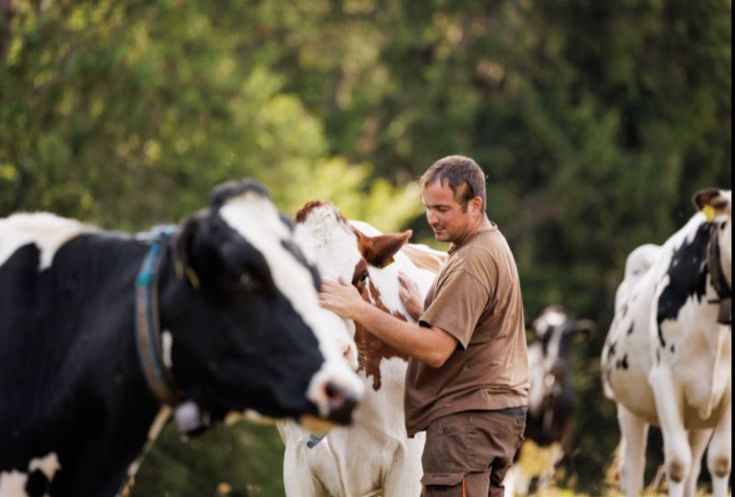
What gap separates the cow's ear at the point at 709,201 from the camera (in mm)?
9289

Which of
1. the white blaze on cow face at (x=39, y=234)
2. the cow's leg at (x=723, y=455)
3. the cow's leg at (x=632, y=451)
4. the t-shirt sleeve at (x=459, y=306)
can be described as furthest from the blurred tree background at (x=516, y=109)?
the white blaze on cow face at (x=39, y=234)

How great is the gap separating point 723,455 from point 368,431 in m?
3.30

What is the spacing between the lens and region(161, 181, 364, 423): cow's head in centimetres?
457

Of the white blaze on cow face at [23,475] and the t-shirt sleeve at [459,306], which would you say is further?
the t-shirt sleeve at [459,306]

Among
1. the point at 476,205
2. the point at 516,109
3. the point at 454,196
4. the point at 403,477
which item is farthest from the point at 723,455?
the point at 516,109

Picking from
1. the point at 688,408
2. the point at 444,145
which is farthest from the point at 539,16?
the point at 688,408

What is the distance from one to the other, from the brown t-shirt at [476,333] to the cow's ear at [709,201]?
301cm

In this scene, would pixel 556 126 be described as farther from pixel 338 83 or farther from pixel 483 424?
pixel 483 424

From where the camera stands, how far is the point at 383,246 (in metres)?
7.25

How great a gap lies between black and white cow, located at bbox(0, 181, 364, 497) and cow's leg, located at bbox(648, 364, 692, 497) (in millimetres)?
5352

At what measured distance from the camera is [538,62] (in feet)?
116

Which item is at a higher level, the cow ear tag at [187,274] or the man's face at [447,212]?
the man's face at [447,212]

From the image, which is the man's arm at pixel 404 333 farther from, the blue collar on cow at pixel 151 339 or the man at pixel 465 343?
the blue collar on cow at pixel 151 339

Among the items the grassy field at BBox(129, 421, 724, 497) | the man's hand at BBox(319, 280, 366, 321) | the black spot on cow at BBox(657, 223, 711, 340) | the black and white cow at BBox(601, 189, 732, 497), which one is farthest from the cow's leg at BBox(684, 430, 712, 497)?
the grassy field at BBox(129, 421, 724, 497)
